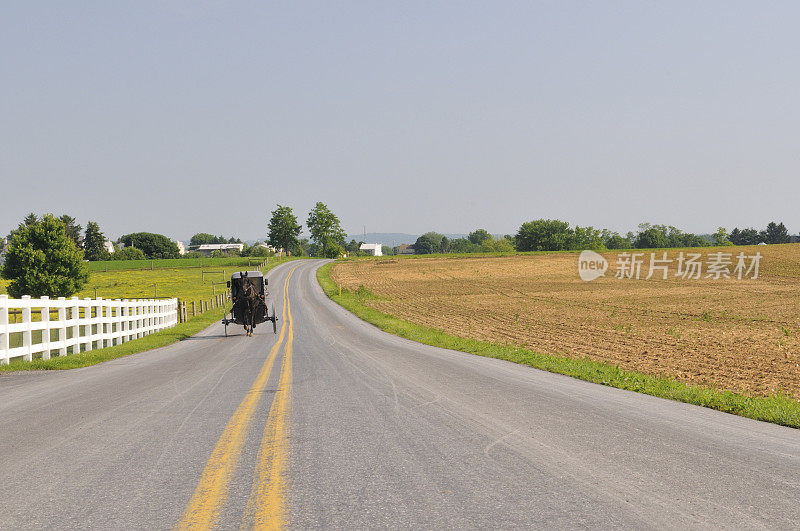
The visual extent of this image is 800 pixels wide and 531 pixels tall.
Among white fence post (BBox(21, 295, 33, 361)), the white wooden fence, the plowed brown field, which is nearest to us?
the white wooden fence

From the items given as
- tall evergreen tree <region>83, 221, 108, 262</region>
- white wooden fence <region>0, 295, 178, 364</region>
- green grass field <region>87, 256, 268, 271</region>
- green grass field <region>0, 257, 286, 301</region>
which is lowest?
green grass field <region>0, 257, 286, 301</region>

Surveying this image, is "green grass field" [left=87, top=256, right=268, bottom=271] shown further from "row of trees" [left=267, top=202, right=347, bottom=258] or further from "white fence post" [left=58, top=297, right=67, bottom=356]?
"white fence post" [left=58, top=297, right=67, bottom=356]

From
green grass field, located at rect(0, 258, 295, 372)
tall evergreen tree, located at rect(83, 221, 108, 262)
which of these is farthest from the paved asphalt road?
tall evergreen tree, located at rect(83, 221, 108, 262)

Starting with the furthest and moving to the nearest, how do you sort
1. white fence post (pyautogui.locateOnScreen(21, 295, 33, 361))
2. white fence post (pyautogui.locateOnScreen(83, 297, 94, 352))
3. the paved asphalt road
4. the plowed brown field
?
white fence post (pyautogui.locateOnScreen(83, 297, 94, 352))
the plowed brown field
white fence post (pyautogui.locateOnScreen(21, 295, 33, 361))
the paved asphalt road

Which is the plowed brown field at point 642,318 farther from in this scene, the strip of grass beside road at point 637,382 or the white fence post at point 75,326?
the white fence post at point 75,326

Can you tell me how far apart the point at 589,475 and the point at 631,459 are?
694 millimetres

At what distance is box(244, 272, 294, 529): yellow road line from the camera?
350 cm

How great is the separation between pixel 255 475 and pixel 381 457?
1.10 metres

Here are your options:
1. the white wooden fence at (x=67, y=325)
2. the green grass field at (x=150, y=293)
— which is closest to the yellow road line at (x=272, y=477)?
→ the white wooden fence at (x=67, y=325)

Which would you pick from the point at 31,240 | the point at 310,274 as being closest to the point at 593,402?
the point at 31,240

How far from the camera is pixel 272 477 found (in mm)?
4258

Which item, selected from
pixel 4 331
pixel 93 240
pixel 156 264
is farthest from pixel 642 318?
pixel 93 240

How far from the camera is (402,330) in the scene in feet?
78.5

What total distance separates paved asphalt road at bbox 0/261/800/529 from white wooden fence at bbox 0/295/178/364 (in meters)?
3.07
